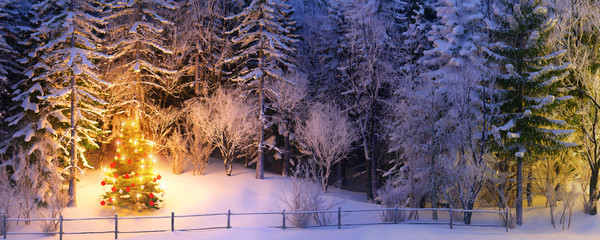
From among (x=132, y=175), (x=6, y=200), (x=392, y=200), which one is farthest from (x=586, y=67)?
(x=6, y=200)

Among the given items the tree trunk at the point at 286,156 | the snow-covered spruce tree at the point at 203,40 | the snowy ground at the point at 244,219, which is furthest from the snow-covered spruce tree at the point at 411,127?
the snow-covered spruce tree at the point at 203,40

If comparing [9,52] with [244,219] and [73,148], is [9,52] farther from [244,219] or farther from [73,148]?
[244,219]

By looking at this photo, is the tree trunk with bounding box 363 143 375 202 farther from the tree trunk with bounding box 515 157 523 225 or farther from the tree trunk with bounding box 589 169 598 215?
the tree trunk with bounding box 589 169 598 215

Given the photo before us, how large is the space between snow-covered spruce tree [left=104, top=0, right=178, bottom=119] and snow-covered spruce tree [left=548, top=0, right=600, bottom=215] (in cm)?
2173

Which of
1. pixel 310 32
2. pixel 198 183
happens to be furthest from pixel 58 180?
pixel 310 32

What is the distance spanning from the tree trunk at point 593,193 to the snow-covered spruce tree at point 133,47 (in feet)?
77.7

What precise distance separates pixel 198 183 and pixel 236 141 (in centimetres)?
365

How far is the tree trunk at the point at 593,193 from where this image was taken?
22.3 m

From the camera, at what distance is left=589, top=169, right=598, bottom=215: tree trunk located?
73.1 feet

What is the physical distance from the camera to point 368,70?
30.3 m

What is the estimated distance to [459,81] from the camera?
22.6 metres

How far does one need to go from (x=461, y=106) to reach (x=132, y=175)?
1656cm

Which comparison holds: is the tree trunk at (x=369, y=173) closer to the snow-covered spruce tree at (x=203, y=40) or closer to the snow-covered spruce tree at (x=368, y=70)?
the snow-covered spruce tree at (x=368, y=70)

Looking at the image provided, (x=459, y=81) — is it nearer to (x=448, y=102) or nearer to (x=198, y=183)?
(x=448, y=102)
